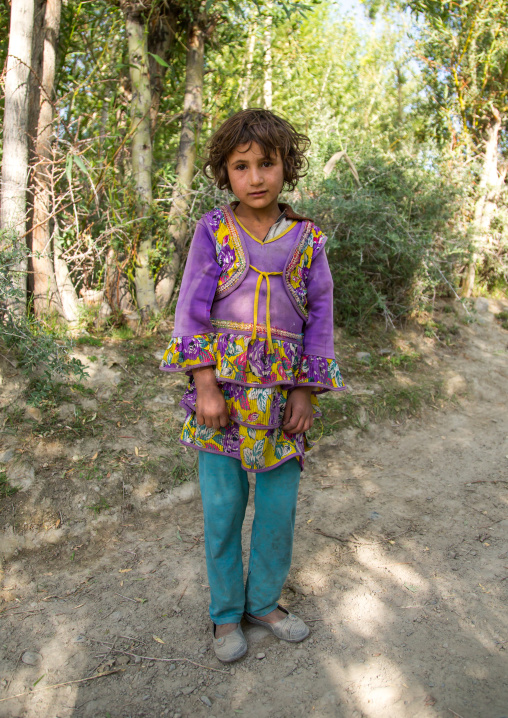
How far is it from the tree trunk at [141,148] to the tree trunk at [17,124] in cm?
76

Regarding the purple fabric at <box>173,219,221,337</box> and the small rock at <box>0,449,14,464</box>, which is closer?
Result: the purple fabric at <box>173,219,221,337</box>

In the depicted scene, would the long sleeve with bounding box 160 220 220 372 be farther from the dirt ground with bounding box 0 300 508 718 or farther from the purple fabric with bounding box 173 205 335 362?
the dirt ground with bounding box 0 300 508 718

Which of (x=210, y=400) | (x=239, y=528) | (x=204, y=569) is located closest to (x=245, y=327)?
(x=210, y=400)

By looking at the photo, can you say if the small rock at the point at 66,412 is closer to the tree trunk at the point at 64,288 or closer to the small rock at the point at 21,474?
the small rock at the point at 21,474

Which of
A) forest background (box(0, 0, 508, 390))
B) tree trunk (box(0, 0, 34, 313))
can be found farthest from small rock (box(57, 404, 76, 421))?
tree trunk (box(0, 0, 34, 313))

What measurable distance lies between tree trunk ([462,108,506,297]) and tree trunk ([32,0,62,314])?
13.5 ft

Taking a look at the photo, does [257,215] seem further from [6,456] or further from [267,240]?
[6,456]

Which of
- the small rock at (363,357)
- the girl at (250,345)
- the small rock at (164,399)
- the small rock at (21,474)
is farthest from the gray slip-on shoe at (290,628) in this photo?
the small rock at (363,357)

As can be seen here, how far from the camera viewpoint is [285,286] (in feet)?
5.98

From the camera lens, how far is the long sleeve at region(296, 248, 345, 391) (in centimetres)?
185

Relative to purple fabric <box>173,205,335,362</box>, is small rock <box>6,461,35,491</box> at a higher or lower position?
lower

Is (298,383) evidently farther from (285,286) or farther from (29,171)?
(29,171)

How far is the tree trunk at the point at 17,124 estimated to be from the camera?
3.22 m

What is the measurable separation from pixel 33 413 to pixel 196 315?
1657 mm
